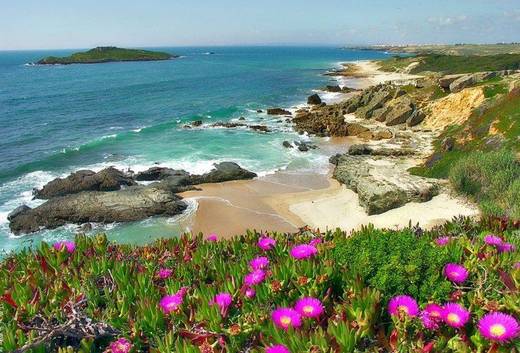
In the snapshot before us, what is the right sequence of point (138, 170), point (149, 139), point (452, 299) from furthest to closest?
point (149, 139) → point (138, 170) → point (452, 299)

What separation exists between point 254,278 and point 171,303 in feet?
2.35

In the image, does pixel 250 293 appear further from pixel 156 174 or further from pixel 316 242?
pixel 156 174

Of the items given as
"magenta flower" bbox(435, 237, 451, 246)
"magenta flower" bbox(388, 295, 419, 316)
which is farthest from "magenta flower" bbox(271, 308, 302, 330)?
"magenta flower" bbox(435, 237, 451, 246)

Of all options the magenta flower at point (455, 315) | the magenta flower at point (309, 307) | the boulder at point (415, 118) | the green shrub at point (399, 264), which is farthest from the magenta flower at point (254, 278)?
the boulder at point (415, 118)

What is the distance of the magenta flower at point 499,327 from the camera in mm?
2971

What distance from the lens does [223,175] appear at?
89.4 feet

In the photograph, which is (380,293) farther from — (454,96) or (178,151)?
(454,96)

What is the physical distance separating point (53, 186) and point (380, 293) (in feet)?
83.0

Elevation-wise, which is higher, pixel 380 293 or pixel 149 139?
pixel 380 293

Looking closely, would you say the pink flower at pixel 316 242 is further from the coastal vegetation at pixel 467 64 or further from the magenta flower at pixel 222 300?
the coastal vegetation at pixel 467 64

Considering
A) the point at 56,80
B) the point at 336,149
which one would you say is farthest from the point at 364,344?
the point at 56,80

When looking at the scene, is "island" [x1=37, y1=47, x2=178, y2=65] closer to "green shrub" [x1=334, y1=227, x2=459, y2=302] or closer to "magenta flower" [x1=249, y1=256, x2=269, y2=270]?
"magenta flower" [x1=249, y1=256, x2=269, y2=270]

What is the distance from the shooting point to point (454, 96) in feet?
127

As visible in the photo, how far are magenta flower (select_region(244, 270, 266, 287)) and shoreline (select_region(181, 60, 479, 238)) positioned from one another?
1156 cm
